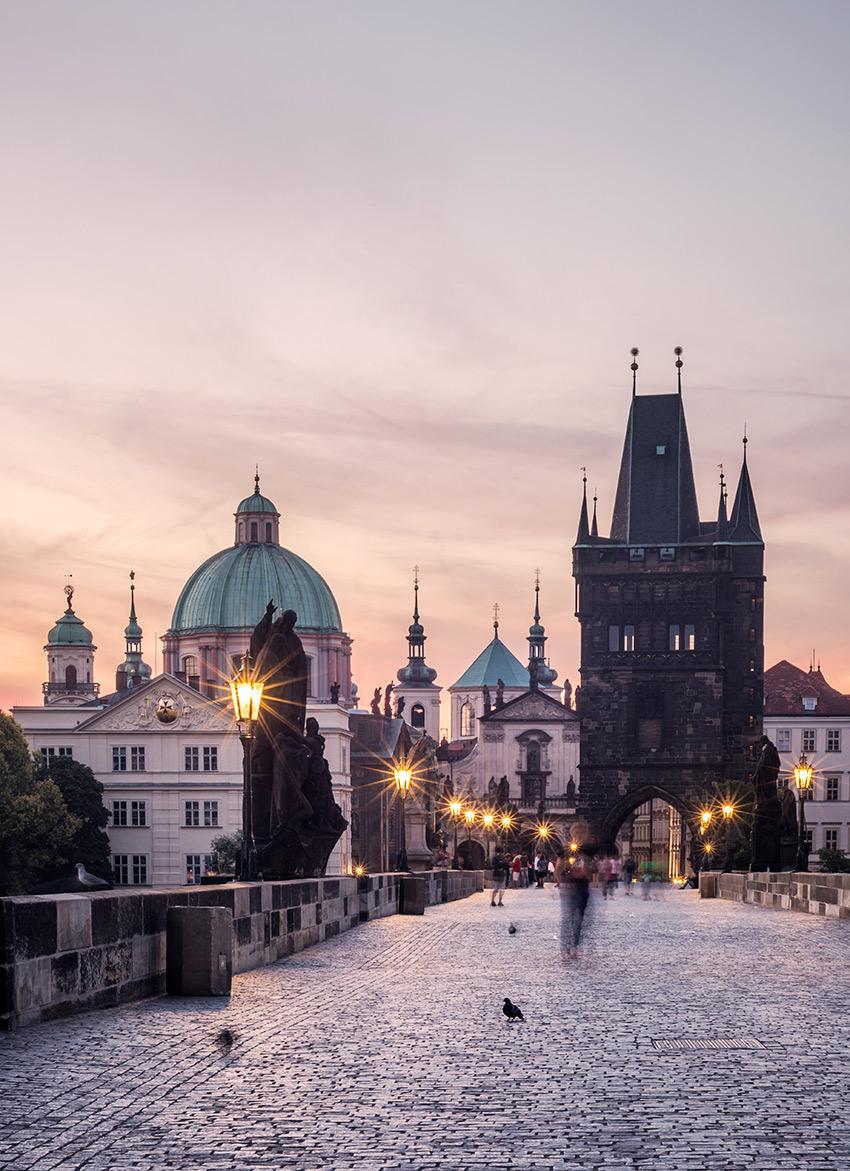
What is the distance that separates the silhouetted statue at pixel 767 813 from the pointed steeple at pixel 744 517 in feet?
238

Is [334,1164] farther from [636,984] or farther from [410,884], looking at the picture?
[410,884]

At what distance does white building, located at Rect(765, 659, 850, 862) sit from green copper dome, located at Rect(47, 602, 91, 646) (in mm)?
74087

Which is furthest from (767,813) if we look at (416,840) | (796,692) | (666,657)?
(796,692)

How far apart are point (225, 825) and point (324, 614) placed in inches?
1342

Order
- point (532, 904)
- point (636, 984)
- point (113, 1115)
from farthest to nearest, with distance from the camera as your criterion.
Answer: point (532, 904) < point (636, 984) < point (113, 1115)

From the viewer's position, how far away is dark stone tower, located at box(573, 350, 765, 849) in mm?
111438

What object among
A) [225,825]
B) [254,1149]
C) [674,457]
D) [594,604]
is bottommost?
[225,825]

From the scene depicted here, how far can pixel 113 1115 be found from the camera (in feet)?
27.7

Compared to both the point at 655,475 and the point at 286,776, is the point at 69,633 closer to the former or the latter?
the point at 655,475

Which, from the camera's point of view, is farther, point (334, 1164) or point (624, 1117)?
point (624, 1117)

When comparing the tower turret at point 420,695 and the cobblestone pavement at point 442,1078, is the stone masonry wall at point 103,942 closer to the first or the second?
the cobblestone pavement at point 442,1078

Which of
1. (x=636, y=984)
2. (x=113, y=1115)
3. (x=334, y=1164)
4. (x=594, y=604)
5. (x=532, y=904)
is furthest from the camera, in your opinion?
(x=594, y=604)

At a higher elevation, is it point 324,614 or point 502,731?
point 324,614

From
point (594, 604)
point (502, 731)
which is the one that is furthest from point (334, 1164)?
point (502, 731)
